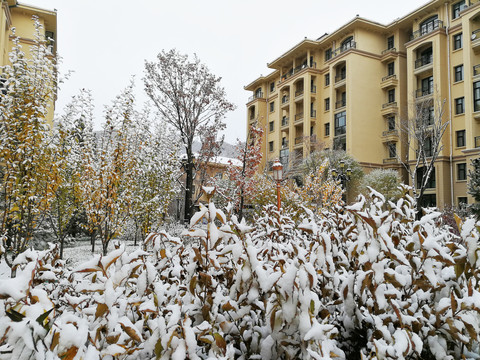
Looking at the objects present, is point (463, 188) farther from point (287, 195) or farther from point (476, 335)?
point (476, 335)

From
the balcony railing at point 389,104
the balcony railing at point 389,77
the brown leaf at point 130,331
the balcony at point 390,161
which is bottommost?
the brown leaf at point 130,331

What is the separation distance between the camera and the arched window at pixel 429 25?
85.8ft

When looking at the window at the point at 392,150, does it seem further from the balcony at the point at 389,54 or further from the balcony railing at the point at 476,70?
the balcony at the point at 389,54

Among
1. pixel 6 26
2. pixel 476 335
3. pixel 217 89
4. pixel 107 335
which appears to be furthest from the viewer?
pixel 6 26

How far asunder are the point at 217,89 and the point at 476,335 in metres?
15.6

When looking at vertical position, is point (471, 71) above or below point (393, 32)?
below

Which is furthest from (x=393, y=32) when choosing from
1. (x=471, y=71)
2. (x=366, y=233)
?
(x=366, y=233)

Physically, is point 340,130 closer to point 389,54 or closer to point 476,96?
point 389,54

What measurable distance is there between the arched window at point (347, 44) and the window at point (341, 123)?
5.99 meters

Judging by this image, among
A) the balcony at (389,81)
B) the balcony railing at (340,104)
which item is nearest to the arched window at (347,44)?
the balcony at (389,81)

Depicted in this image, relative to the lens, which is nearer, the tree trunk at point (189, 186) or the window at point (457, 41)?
the tree trunk at point (189, 186)

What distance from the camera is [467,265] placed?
171 cm

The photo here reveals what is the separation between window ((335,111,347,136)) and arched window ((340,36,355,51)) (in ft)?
19.7

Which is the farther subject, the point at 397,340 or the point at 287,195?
the point at 287,195
